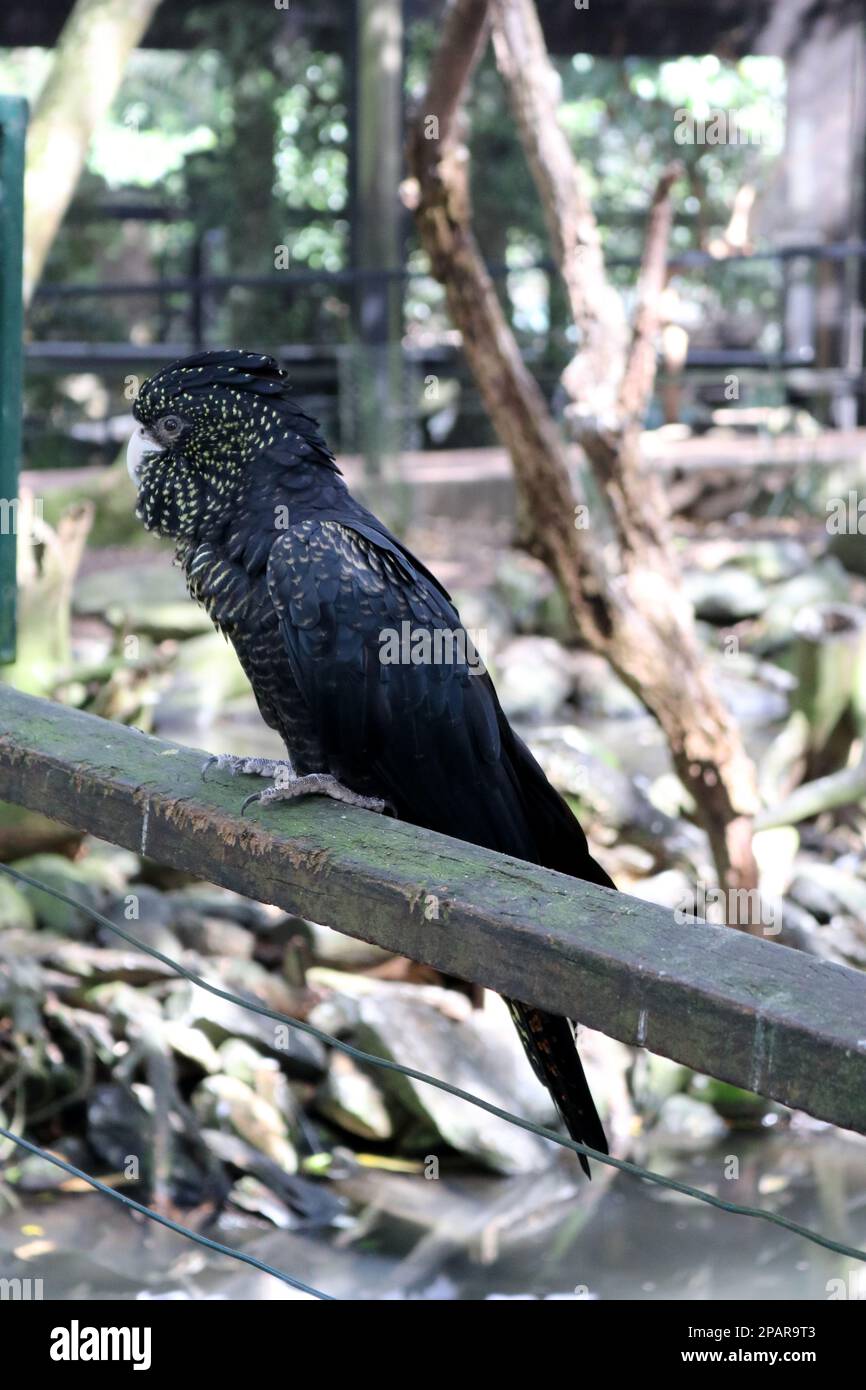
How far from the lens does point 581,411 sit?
13.1 ft

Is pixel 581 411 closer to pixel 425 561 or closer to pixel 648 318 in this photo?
pixel 648 318

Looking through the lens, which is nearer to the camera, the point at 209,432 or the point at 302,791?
the point at 302,791

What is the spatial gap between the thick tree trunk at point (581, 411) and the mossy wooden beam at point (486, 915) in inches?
82.9

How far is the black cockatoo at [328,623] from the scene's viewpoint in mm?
2188

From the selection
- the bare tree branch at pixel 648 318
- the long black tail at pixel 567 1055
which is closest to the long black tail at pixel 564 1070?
the long black tail at pixel 567 1055

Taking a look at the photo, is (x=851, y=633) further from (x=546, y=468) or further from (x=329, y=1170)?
(x=329, y=1170)

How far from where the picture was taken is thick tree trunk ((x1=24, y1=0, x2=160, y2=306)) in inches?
202

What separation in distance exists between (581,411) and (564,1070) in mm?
2281

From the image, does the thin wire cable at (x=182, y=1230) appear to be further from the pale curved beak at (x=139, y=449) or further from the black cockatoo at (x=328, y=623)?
the pale curved beak at (x=139, y=449)
